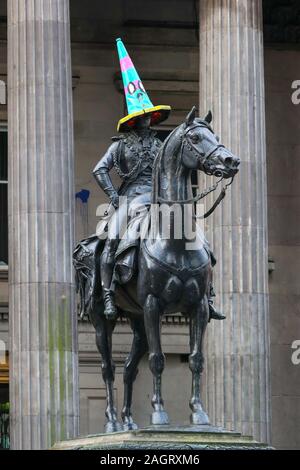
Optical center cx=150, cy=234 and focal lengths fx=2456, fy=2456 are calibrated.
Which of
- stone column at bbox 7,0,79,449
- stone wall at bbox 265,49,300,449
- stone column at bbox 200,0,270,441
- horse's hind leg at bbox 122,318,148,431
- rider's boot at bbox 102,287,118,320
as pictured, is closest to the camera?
rider's boot at bbox 102,287,118,320

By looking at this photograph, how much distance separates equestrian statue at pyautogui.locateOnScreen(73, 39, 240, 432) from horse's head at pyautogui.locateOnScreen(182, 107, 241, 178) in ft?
0.03

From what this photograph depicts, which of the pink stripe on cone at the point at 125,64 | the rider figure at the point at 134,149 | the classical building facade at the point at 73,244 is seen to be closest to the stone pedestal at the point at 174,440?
the rider figure at the point at 134,149

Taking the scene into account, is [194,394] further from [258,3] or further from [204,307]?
[258,3]

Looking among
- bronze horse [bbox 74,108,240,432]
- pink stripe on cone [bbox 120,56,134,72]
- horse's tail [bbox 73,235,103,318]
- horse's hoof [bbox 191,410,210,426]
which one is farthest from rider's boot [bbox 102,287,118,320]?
pink stripe on cone [bbox 120,56,134,72]

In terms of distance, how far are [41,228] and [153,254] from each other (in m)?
14.1

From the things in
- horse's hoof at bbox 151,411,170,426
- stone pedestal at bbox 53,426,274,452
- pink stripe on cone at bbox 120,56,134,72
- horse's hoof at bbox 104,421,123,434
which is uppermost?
pink stripe on cone at bbox 120,56,134,72

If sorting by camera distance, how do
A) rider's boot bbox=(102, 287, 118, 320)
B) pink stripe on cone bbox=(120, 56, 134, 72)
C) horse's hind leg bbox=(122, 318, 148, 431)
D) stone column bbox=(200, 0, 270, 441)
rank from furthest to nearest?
stone column bbox=(200, 0, 270, 441) < pink stripe on cone bbox=(120, 56, 134, 72) < horse's hind leg bbox=(122, 318, 148, 431) < rider's boot bbox=(102, 287, 118, 320)

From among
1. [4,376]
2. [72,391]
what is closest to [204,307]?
[72,391]

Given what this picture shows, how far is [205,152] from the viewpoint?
25375mm

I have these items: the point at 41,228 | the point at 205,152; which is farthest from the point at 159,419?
the point at 41,228

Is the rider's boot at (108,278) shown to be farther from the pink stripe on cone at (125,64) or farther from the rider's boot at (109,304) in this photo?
the pink stripe on cone at (125,64)

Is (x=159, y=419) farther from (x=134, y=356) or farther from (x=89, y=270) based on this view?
(x=89, y=270)

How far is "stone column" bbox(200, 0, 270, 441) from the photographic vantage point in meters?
40.8

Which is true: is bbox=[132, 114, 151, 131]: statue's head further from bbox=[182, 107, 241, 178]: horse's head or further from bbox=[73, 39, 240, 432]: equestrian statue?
bbox=[182, 107, 241, 178]: horse's head
